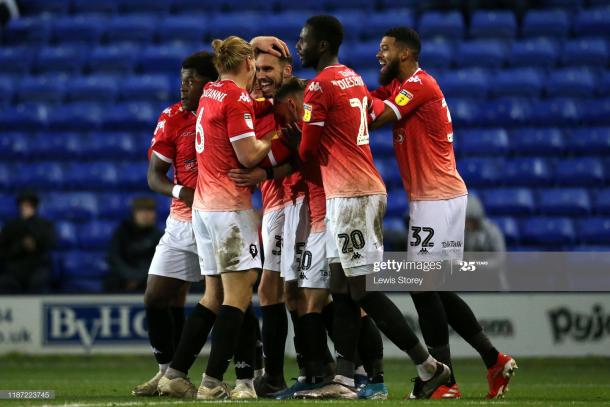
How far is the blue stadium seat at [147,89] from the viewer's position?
1611cm

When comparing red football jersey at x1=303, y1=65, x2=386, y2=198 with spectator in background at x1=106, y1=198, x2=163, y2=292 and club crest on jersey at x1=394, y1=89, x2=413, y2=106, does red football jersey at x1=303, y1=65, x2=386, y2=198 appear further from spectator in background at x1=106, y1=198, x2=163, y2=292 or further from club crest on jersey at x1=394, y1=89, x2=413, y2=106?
spectator in background at x1=106, y1=198, x2=163, y2=292

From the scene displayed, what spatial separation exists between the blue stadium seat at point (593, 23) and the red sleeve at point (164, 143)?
9024 millimetres

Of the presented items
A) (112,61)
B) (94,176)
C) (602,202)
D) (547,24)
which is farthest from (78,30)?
(602,202)

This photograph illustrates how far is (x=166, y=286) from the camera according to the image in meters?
8.35

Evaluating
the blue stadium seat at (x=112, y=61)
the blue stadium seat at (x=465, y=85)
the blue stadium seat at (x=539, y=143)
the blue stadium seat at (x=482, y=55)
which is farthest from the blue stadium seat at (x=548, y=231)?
the blue stadium seat at (x=112, y=61)

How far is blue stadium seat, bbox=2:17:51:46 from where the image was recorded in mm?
17422

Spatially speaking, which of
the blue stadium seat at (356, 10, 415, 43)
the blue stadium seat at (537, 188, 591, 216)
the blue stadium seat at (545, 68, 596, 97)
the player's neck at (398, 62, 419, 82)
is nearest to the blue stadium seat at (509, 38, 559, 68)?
the blue stadium seat at (545, 68, 596, 97)

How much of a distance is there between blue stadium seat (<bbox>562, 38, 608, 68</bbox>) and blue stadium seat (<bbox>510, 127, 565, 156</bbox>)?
48.8 inches

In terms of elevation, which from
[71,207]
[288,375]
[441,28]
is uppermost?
[441,28]

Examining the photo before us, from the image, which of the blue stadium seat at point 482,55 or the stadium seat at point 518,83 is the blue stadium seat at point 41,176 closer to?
the blue stadium seat at point 482,55

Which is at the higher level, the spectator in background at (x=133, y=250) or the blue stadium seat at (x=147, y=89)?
the blue stadium seat at (x=147, y=89)

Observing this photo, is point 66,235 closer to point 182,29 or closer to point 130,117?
point 130,117

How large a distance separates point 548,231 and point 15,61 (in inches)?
315

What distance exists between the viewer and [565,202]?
14.2 m
